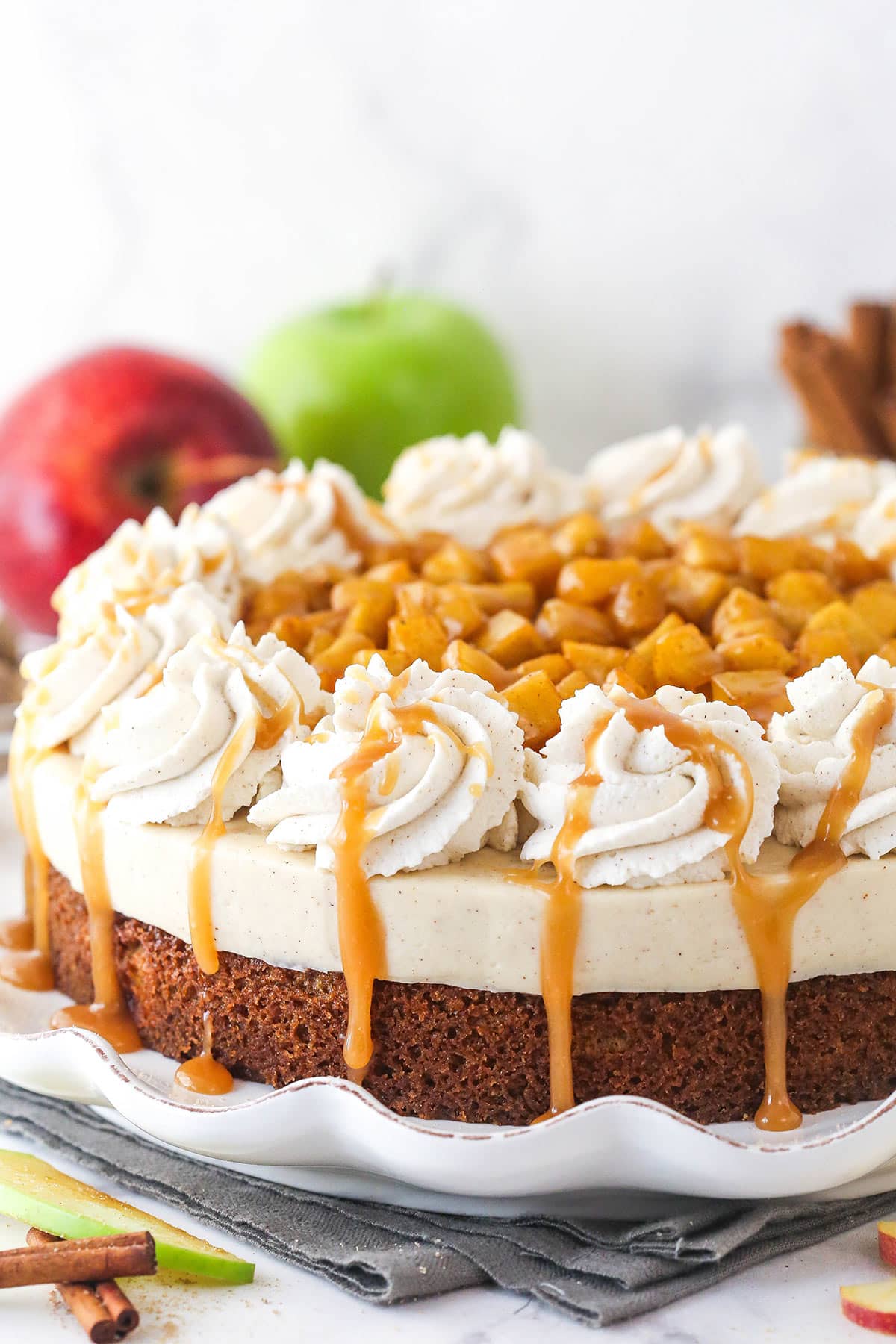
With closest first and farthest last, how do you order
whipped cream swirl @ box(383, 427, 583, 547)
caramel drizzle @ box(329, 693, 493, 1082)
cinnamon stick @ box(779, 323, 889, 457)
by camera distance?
1. caramel drizzle @ box(329, 693, 493, 1082)
2. whipped cream swirl @ box(383, 427, 583, 547)
3. cinnamon stick @ box(779, 323, 889, 457)

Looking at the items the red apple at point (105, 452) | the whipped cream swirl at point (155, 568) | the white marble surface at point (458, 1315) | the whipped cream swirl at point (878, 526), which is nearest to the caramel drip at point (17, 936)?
the whipped cream swirl at point (155, 568)

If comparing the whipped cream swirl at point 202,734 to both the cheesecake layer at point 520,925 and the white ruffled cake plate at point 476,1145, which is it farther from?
the white ruffled cake plate at point 476,1145

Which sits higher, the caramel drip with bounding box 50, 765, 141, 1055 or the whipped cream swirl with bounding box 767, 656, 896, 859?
the whipped cream swirl with bounding box 767, 656, 896, 859

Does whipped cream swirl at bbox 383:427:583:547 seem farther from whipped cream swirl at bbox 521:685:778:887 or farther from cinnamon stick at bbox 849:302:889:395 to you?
cinnamon stick at bbox 849:302:889:395

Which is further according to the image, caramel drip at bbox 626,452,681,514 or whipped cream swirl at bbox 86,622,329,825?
caramel drip at bbox 626,452,681,514

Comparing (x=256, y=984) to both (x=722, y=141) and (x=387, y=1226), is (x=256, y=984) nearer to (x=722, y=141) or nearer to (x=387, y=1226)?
(x=387, y=1226)

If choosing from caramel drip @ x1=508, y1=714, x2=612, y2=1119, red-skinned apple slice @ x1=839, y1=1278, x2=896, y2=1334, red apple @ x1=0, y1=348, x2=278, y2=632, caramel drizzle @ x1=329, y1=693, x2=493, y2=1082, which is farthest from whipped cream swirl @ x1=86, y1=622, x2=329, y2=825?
red apple @ x1=0, y1=348, x2=278, y2=632

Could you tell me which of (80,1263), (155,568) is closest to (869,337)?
(155,568)
